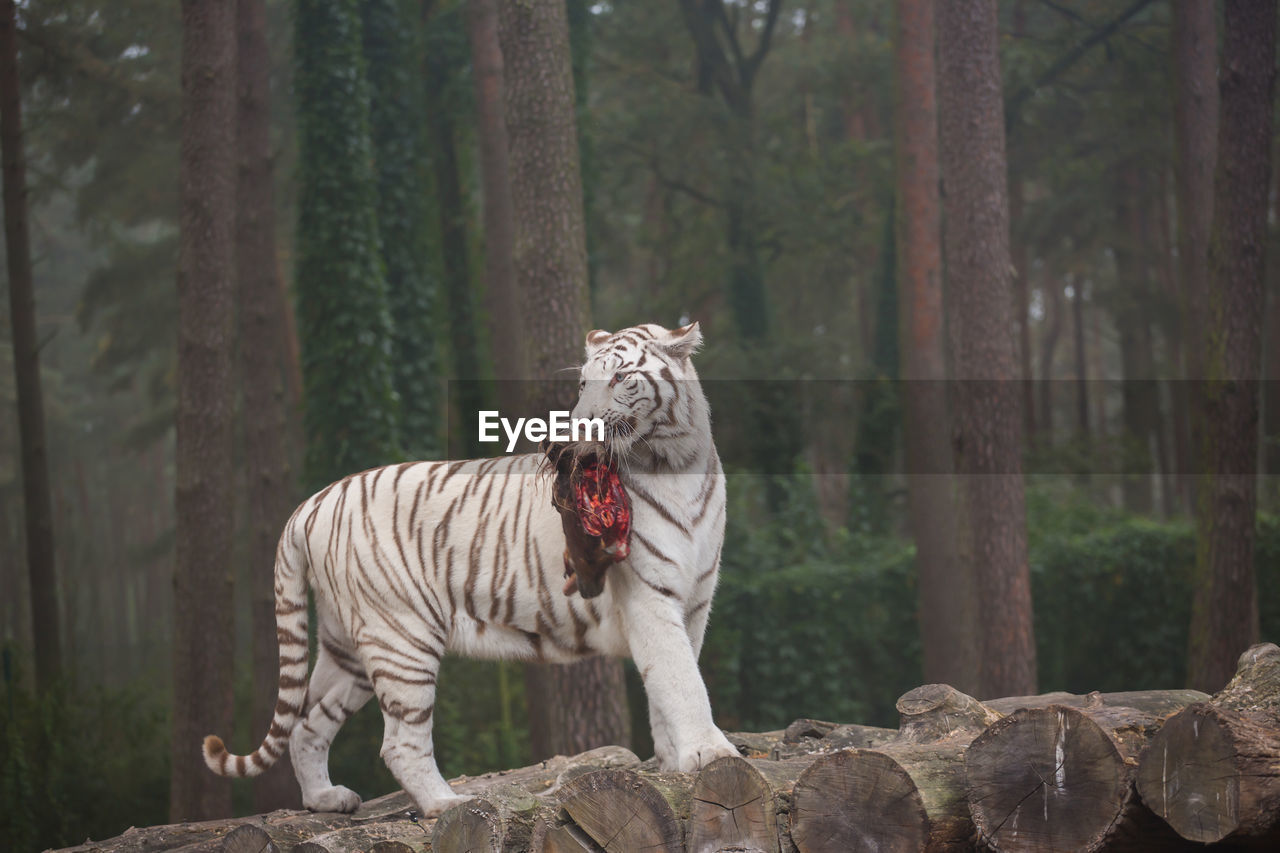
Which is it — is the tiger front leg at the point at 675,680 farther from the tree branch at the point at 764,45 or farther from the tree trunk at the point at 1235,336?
the tree branch at the point at 764,45

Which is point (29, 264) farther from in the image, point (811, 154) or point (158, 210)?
point (811, 154)

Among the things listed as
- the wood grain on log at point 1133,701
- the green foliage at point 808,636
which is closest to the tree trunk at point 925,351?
the green foliage at point 808,636

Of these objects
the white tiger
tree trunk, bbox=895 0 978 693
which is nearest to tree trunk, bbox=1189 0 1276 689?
tree trunk, bbox=895 0 978 693

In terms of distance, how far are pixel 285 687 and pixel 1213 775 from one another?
3060 millimetres

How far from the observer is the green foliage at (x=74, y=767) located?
22.7 ft

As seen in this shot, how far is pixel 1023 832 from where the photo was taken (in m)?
2.82

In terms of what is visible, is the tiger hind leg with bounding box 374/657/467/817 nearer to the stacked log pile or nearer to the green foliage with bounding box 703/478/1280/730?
the stacked log pile

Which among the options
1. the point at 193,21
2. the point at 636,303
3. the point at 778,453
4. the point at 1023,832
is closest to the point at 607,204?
the point at 636,303

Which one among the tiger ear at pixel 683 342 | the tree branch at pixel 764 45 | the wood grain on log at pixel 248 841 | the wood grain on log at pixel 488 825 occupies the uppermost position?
the tree branch at pixel 764 45

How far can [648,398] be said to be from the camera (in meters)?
3.59

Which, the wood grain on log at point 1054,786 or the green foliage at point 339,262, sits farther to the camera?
the green foliage at point 339,262

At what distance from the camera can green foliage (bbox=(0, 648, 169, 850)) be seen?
691 cm

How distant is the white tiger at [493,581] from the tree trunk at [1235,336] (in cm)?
427

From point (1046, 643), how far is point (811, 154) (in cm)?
1031
